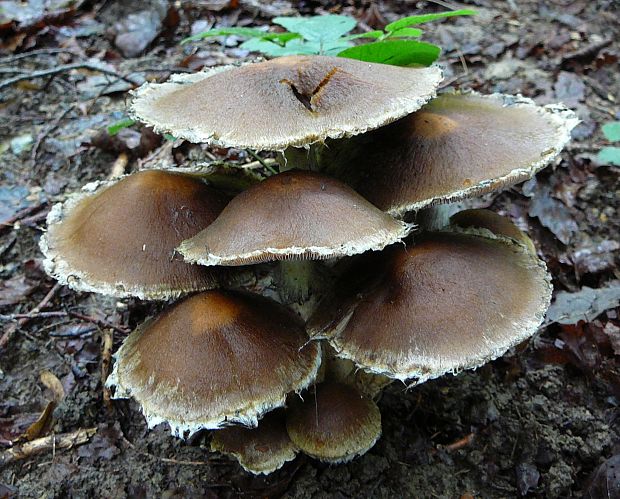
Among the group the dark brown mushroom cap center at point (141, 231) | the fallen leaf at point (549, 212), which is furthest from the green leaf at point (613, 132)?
the dark brown mushroom cap center at point (141, 231)

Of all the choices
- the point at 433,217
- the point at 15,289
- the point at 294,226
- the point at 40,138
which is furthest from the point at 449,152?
the point at 40,138

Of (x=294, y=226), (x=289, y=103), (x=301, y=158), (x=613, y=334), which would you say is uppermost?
(x=289, y=103)

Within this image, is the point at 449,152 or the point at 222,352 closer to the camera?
the point at 222,352

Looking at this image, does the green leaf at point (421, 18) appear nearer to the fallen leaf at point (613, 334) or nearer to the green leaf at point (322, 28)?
the green leaf at point (322, 28)

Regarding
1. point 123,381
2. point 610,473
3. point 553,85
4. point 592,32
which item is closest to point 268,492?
point 123,381

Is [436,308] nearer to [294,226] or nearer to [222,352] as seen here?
[294,226]

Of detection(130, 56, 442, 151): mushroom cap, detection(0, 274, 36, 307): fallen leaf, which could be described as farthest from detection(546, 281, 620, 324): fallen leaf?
detection(0, 274, 36, 307): fallen leaf

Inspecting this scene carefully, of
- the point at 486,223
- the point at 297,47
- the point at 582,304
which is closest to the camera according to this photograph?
the point at 486,223
